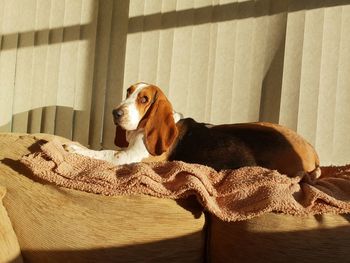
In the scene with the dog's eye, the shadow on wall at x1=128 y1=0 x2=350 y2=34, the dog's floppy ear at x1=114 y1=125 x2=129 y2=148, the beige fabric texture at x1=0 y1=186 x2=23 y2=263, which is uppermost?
the shadow on wall at x1=128 y1=0 x2=350 y2=34

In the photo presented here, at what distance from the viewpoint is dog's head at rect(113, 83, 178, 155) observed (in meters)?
1.85

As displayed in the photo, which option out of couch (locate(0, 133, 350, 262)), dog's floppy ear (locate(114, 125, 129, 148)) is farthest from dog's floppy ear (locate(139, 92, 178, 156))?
couch (locate(0, 133, 350, 262))

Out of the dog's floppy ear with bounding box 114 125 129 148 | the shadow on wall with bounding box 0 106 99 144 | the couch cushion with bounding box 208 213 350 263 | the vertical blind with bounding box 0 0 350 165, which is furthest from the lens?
the shadow on wall with bounding box 0 106 99 144

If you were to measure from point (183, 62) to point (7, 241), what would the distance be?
1.49 m

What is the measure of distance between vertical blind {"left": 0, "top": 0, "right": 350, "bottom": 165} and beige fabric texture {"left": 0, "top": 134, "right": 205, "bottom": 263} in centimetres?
105

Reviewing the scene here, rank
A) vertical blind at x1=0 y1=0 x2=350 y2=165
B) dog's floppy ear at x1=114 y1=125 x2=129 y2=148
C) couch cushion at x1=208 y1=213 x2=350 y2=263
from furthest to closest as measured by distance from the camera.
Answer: vertical blind at x1=0 y1=0 x2=350 y2=165, dog's floppy ear at x1=114 y1=125 x2=129 y2=148, couch cushion at x1=208 y1=213 x2=350 y2=263

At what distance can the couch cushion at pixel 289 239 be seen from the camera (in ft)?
4.49

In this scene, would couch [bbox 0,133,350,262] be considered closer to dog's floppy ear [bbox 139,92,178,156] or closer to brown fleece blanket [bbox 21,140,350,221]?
brown fleece blanket [bbox 21,140,350,221]

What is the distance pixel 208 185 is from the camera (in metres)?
1.54

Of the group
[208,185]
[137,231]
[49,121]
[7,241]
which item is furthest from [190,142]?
[49,121]

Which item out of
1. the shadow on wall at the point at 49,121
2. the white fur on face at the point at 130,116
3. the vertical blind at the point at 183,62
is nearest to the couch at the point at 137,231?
the white fur on face at the point at 130,116

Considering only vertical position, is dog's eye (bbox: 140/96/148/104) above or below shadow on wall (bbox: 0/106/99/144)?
above

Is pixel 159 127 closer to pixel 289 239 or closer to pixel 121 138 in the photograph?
pixel 121 138

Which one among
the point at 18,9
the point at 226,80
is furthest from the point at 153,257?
the point at 18,9
